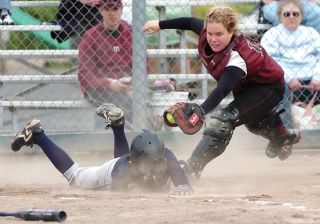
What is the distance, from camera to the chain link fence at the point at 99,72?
30.7 feet

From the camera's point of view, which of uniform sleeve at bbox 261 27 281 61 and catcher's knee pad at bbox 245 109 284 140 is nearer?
catcher's knee pad at bbox 245 109 284 140

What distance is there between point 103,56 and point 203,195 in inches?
128

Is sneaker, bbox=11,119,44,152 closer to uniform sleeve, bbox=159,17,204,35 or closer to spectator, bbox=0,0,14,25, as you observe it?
uniform sleeve, bbox=159,17,204,35

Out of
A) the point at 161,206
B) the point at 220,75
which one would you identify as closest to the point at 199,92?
the point at 220,75

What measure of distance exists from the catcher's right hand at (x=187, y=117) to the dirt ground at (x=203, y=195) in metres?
0.52

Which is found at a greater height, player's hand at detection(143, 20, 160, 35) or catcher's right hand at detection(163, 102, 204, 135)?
player's hand at detection(143, 20, 160, 35)

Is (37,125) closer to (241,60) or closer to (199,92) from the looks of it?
(241,60)

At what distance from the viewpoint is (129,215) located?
5.38 metres

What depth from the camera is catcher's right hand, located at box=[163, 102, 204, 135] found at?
6809 millimetres

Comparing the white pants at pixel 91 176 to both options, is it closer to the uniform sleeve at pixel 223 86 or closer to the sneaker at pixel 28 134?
the sneaker at pixel 28 134

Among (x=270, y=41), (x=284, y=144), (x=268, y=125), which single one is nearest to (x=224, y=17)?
→ (x=268, y=125)

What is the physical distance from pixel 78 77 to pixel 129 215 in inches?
166

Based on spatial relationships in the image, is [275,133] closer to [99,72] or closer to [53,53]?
[99,72]

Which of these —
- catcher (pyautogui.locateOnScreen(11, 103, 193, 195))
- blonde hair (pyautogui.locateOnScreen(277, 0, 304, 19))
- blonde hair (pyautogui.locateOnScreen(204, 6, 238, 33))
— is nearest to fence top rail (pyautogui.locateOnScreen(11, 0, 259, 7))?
blonde hair (pyautogui.locateOnScreen(277, 0, 304, 19))
